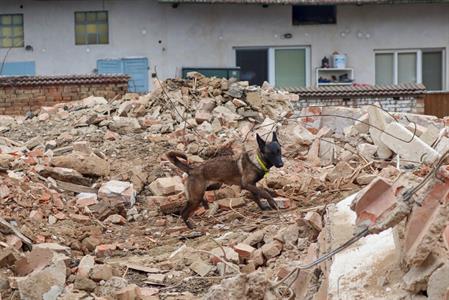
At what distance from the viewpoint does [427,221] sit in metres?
6.26

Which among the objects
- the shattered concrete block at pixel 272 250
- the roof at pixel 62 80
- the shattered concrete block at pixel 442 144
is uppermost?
the roof at pixel 62 80

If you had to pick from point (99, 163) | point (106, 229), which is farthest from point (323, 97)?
point (106, 229)

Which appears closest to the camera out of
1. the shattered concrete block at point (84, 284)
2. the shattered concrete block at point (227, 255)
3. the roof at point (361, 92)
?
the shattered concrete block at point (84, 284)

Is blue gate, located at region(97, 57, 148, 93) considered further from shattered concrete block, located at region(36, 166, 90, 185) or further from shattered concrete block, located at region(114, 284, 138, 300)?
shattered concrete block, located at region(114, 284, 138, 300)

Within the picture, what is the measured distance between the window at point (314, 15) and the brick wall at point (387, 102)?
637 centimetres

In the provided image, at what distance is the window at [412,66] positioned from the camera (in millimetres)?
27781

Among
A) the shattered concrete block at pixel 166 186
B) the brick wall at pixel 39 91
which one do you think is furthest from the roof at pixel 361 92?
the shattered concrete block at pixel 166 186

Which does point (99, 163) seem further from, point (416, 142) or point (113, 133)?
point (416, 142)

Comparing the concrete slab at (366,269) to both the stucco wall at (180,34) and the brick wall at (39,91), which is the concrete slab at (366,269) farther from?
the stucco wall at (180,34)

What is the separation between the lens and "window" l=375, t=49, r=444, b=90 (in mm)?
27781

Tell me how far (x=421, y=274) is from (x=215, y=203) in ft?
21.2

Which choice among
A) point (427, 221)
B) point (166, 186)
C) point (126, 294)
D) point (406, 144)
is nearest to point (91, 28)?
point (166, 186)

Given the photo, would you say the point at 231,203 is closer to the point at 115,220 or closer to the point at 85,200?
the point at 115,220

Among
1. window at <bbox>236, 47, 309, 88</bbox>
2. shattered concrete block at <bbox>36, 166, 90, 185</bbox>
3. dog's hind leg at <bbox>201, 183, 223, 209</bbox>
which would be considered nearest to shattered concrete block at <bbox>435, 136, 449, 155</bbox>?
dog's hind leg at <bbox>201, 183, 223, 209</bbox>
